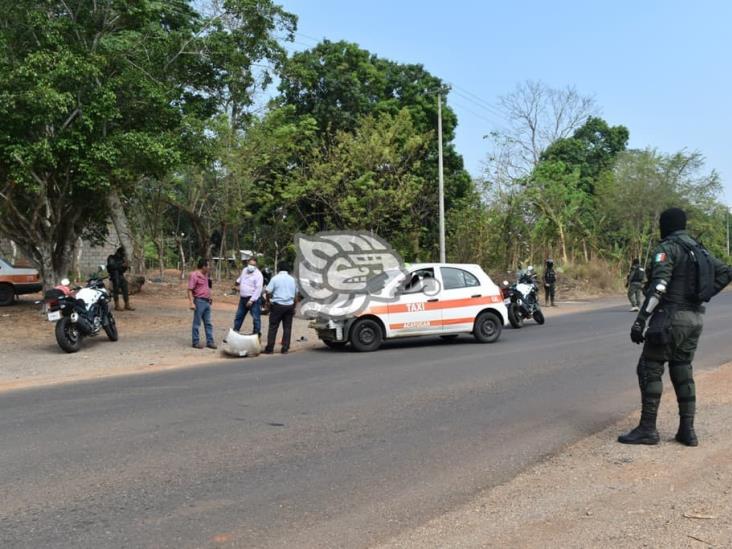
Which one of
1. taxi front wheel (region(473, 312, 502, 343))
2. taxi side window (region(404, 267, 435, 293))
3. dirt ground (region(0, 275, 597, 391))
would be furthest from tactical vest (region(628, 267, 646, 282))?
dirt ground (region(0, 275, 597, 391))

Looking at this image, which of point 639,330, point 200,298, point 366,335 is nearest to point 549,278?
point 366,335

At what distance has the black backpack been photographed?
18.1 ft

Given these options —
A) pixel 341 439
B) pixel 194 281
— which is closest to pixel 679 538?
pixel 341 439

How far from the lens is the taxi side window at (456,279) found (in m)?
13.3

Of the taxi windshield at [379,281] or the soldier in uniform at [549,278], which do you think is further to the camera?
the soldier in uniform at [549,278]

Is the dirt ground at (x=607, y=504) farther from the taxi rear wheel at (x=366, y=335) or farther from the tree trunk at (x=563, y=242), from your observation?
the tree trunk at (x=563, y=242)

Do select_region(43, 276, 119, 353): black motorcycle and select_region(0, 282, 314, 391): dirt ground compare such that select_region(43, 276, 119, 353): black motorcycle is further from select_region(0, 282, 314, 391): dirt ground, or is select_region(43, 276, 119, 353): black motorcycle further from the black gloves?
the black gloves

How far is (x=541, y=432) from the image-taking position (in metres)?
6.39

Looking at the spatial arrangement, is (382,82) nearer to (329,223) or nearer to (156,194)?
(329,223)

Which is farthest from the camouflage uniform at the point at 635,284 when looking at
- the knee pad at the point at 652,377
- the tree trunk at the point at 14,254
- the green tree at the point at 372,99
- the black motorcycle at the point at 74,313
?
the tree trunk at the point at 14,254

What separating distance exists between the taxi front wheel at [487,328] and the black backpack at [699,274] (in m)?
8.03

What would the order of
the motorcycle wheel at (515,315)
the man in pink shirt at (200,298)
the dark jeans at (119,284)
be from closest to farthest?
the man in pink shirt at (200,298)
the motorcycle wheel at (515,315)
the dark jeans at (119,284)

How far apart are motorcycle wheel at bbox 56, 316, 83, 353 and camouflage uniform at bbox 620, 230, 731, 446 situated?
1025cm

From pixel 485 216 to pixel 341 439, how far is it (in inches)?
947
